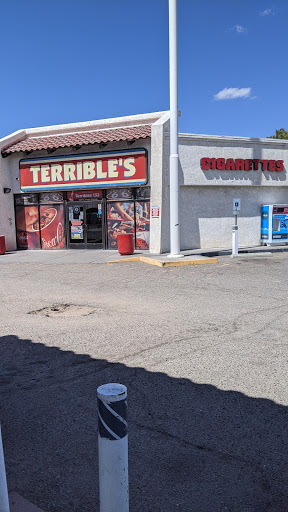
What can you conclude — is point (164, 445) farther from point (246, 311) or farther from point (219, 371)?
point (246, 311)

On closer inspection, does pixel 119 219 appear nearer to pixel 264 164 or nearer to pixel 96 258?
pixel 96 258

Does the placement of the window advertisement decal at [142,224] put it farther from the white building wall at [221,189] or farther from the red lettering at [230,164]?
the red lettering at [230,164]

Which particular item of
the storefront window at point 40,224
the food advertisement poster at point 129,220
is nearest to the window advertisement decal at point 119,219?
the food advertisement poster at point 129,220

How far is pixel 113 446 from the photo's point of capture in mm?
2043

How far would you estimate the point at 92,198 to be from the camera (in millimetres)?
19328

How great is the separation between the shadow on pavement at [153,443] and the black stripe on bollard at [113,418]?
2.69 feet

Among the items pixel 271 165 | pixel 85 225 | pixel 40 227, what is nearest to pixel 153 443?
pixel 85 225

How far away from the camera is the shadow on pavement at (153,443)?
8.58 feet

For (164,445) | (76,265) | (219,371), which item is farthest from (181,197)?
(164,445)

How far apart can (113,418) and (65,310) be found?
5.79 meters

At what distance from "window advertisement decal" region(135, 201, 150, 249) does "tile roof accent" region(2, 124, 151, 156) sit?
297 cm

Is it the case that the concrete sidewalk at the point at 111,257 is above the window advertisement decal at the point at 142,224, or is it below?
below

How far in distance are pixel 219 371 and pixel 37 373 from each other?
202 centimetres

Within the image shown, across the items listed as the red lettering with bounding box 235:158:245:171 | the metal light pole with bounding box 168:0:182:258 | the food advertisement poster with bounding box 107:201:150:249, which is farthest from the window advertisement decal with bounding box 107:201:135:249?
the red lettering with bounding box 235:158:245:171
